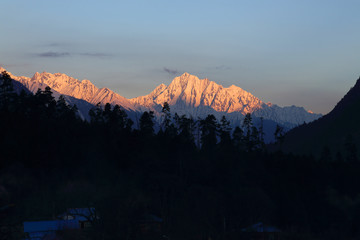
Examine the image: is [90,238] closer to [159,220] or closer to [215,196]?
[159,220]

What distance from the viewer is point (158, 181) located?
8675 centimetres

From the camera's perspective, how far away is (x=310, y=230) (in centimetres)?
8875

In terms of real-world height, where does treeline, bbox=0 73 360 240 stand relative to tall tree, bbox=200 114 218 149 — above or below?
below

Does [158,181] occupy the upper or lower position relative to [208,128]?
lower

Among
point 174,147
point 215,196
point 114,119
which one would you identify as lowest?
point 215,196

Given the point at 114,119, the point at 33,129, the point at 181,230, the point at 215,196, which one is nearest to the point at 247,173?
the point at 215,196

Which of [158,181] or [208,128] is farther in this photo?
[208,128]

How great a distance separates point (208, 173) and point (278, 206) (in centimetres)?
1606

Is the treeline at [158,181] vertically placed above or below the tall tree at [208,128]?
below

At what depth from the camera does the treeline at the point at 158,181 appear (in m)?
77.8

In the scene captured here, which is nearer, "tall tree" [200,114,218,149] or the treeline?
the treeline

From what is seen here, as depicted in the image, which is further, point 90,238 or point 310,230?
point 310,230

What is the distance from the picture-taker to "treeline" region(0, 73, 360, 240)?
7781 cm

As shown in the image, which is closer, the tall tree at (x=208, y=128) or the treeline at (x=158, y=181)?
the treeline at (x=158, y=181)
